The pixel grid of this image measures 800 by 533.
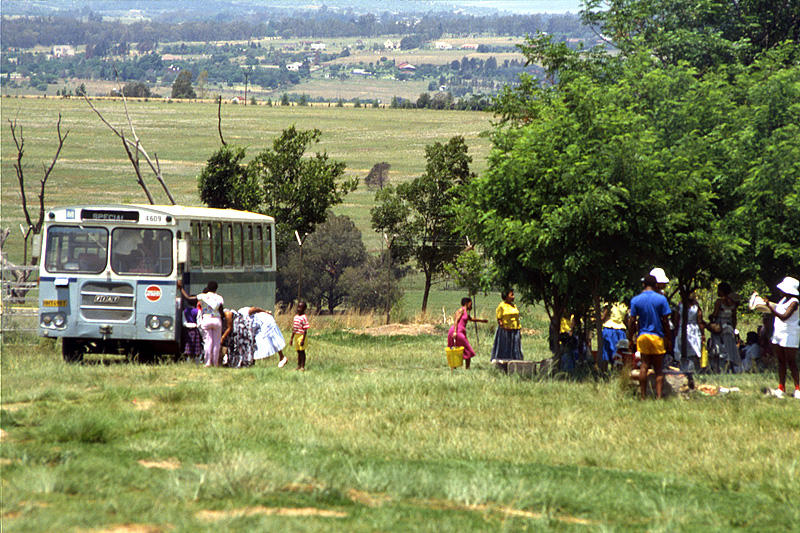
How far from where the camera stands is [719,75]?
24.0 m

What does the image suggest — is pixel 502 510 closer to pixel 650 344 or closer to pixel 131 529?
pixel 131 529

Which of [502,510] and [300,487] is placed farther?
[300,487]

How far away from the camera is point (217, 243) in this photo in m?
20.9

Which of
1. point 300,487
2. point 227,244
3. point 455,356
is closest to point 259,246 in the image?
point 227,244

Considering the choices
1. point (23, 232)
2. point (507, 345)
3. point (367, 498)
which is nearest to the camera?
point (367, 498)

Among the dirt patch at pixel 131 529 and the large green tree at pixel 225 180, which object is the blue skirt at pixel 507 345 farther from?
the large green tree at pixel 225 180

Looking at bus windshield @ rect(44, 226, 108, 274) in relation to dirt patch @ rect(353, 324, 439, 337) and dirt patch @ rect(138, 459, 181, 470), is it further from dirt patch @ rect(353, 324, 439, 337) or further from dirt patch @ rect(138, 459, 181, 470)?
dirt patch @ rect(353, 324, 439, 337)

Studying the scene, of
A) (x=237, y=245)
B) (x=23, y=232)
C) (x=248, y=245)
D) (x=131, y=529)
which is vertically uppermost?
(x=131, y=529)

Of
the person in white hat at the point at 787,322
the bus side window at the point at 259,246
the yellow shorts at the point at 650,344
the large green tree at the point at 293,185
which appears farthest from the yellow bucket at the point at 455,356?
the large green tree at the point at 293,185

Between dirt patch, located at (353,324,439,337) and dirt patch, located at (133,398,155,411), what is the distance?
18.5 metres

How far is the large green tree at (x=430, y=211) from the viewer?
127ft

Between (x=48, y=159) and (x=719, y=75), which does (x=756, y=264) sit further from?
(x=48, y=159)

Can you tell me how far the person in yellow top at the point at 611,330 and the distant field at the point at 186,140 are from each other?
47.4 meters

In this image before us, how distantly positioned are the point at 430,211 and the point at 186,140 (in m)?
91.7
